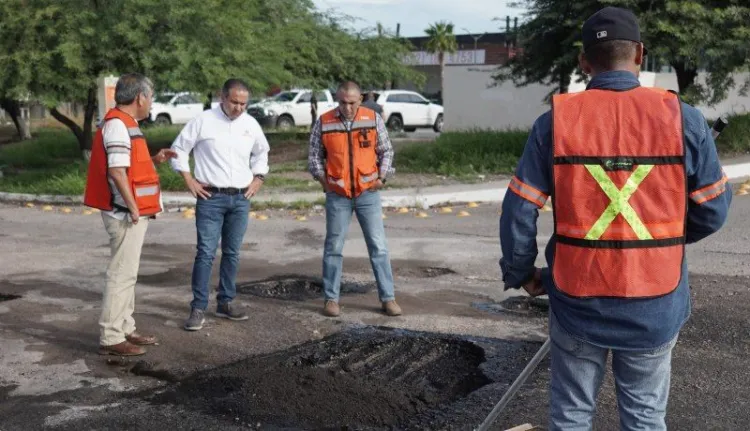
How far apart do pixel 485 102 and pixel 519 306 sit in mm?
18637

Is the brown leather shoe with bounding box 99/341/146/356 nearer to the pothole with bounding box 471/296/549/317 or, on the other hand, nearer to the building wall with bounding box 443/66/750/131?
the pothole with bounding box 471/296/549/317

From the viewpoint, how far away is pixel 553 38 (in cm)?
1845

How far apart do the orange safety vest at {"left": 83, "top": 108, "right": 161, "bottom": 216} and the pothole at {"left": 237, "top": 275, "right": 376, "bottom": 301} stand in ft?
7.13

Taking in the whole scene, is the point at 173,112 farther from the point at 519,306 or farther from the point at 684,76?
the point at 519,306

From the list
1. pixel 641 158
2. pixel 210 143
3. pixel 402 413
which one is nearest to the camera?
pixel 641 158

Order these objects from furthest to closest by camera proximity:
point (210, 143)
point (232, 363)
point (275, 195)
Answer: point (275, 195), point (210, 143), point (232, 363)

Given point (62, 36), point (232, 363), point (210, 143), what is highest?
point (62, 36)

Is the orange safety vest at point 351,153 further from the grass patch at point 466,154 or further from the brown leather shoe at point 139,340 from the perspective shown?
the grass patch at point 466,154

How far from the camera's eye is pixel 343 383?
17.8 ft

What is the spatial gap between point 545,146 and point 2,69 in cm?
1544

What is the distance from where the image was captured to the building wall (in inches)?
983

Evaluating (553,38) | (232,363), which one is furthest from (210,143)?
(553,38)

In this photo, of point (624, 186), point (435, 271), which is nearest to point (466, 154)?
point (435, 271)

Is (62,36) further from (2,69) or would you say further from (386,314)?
(386,314)
